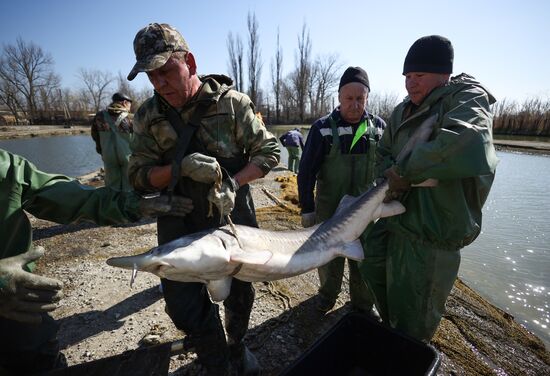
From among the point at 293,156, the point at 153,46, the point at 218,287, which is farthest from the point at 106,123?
the point at 293,156

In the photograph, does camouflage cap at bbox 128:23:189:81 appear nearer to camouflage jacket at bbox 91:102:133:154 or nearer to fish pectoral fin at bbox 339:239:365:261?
fish pectoral fin at bbox 339:239:365:261

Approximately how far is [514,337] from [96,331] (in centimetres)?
441

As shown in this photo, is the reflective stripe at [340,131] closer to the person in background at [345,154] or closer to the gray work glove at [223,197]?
the person in background at [345,154]

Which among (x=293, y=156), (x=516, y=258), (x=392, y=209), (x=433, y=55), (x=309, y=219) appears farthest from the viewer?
(x=293, y=156)

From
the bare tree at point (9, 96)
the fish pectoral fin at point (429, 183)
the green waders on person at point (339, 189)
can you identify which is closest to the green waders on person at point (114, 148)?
the green waders on person at point (339, 189)

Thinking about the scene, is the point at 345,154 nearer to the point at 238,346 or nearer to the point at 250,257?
the point at 250,257

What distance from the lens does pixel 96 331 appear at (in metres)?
3.23

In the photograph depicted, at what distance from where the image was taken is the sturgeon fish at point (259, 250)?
61.6 inches

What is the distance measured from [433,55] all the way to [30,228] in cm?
302

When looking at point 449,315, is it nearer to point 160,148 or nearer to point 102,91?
point 160,148

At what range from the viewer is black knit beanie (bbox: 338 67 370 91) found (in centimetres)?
319

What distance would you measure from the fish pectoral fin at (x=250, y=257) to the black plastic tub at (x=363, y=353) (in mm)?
708

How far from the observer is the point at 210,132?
235 cm

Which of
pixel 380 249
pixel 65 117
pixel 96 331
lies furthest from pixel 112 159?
pixel 65 117
